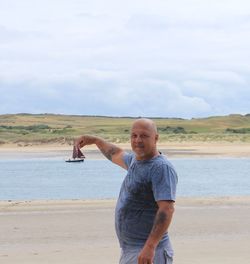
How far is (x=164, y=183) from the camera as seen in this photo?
5.14m

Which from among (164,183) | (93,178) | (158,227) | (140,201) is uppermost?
(164,183)

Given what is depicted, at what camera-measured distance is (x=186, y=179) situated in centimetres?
3112

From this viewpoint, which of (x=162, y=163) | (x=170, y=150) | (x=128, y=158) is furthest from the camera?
(x=170, y=150)

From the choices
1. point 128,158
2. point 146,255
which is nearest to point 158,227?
point 146,255

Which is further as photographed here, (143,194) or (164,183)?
(143,194)

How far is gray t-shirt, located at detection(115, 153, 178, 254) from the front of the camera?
5.21 meters

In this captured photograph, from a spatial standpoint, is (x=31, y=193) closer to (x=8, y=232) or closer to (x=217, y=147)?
(x=8, y=232)

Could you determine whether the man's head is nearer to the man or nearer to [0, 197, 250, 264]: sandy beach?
the man

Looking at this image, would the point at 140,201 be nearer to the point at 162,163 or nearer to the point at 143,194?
the point at 143,194

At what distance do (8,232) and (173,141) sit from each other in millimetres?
49398

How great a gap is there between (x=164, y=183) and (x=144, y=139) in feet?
1.10

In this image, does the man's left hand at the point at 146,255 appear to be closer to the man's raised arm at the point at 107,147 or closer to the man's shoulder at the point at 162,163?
the man's shoulder at the point at 162,163

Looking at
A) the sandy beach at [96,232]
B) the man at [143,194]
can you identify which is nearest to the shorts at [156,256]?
the man at [143,194]

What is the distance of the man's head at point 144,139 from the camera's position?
525 cm
